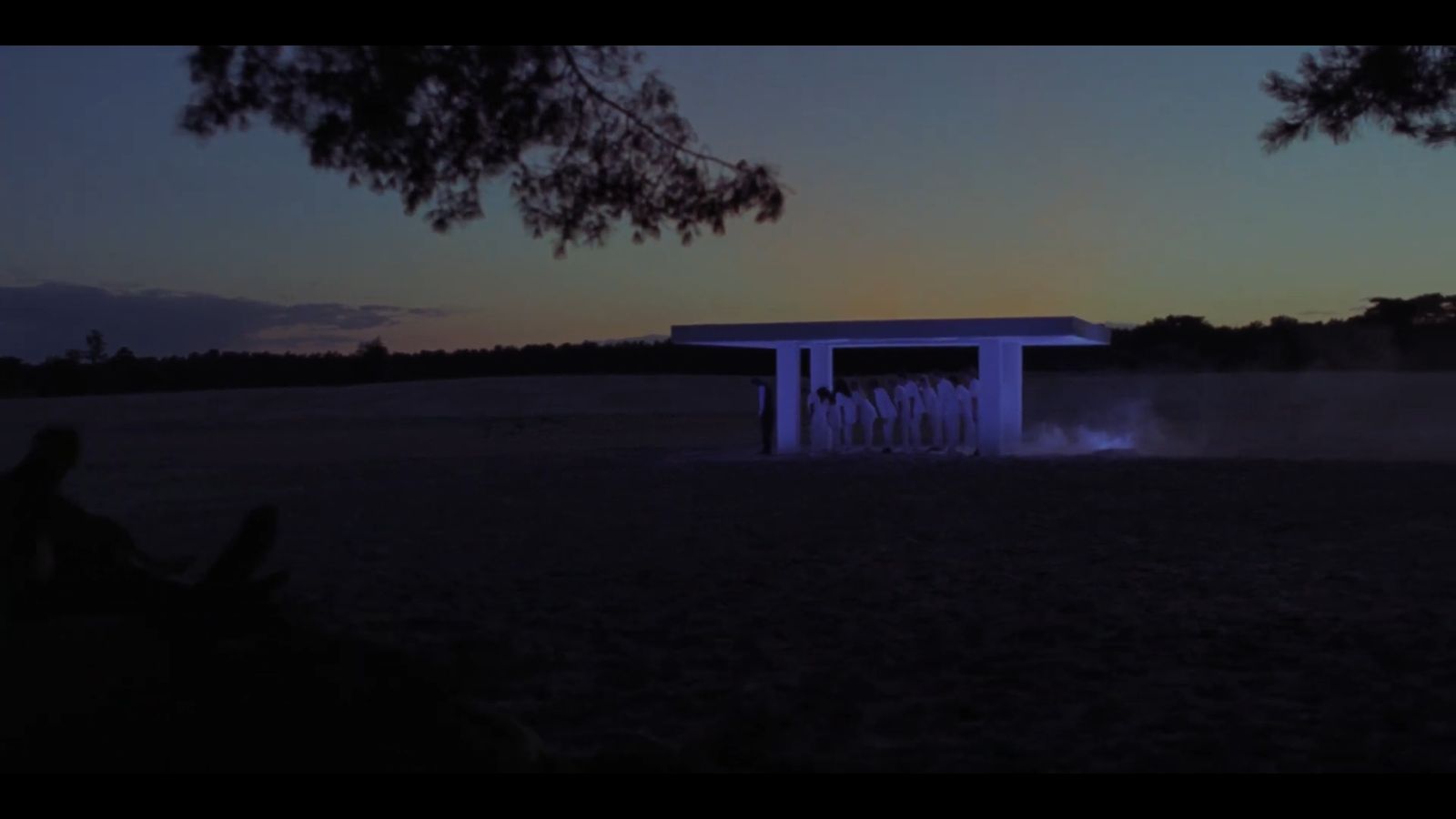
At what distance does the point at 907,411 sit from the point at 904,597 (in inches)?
702

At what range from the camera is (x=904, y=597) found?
954cm

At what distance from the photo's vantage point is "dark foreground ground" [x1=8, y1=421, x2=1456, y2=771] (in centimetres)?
430

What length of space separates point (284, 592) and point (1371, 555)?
859 centimetres

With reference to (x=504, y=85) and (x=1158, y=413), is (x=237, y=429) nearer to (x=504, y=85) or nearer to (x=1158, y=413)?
(x=1158, y=413)

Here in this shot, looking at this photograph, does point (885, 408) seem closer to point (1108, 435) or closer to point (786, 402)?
point (786, 402)

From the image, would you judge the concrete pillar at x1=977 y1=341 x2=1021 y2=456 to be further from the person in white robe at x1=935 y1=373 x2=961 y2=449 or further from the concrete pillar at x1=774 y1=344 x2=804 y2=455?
the concrete pillar at x1=774 y1=344 x2=804 y2=455

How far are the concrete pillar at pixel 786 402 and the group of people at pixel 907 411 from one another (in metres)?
0.40

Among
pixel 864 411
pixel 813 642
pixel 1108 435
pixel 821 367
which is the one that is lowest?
pixel 813 642

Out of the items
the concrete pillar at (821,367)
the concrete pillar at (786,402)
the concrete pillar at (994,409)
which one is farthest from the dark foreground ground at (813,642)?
the concrete pillar at (821,367)

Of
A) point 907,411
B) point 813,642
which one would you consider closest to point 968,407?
point 907,411

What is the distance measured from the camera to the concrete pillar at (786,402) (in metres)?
27.1

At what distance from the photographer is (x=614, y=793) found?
12.4 ft

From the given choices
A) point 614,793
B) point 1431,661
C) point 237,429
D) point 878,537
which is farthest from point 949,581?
point 237,429

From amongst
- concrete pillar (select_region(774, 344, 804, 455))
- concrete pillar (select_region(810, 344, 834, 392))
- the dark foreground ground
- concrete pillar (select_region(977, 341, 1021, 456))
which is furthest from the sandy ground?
concrete pillar (select_region(810, 344, 834, 392))
